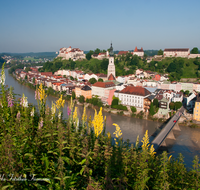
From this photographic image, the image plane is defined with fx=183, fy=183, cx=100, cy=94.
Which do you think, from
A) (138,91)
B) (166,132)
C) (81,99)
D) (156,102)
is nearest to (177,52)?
(138,91)

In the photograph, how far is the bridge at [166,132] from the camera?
27.3ft

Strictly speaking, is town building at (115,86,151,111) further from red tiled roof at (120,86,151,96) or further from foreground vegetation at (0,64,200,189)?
foreground vegetation at (0,64,200,189)

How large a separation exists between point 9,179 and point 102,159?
1105 millimetres

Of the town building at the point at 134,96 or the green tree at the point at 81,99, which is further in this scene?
the green tree at the point at 81,99

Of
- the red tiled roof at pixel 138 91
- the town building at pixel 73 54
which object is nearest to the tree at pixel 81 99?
the red tiled roof at pixel 138 91

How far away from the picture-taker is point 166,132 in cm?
981

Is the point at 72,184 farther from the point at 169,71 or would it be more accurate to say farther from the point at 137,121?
the point at 169,71

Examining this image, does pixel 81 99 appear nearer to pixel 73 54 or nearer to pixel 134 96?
pixel 134 96

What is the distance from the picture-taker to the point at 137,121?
43.0ft

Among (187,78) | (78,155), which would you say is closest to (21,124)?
(78,155)

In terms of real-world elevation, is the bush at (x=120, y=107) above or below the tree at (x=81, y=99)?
below

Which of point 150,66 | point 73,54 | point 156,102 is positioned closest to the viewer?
point 156,102

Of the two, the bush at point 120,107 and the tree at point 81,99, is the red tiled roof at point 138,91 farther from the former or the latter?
the tree at point 81,99

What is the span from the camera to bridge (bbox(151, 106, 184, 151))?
328 inches
